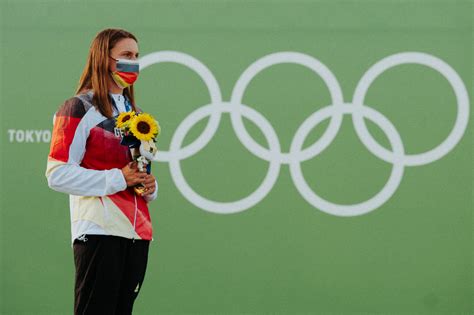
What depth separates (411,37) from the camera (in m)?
4.00

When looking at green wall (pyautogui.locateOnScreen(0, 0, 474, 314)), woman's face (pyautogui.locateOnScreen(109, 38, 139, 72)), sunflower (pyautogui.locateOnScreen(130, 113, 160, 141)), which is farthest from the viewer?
green wall (pyautogui.locateOnScreen(0, 0, 474, 314))

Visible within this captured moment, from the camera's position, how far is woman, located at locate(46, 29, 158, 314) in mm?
2484

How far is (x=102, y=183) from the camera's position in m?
2.48

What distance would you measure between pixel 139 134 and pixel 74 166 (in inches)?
9.1

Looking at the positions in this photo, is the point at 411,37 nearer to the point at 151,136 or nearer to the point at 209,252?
the point at 209,252

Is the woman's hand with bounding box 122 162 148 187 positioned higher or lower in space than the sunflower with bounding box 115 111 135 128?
lower

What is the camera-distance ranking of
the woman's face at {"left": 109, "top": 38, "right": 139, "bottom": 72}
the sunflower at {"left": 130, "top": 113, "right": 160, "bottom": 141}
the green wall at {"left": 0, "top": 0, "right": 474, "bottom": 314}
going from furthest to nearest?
the green wall at {"left": 0, "top": 0, "right": 474, "bottom": 314} < the woman's face at {"left": 109, "top": 38, "right": 139, "bottom": 72} < the sunflower at {"left": 130, "top": 113, "right": 160, "bottom": 141}

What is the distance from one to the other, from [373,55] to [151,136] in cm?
183

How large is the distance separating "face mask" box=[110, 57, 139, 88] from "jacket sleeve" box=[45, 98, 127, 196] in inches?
6.2

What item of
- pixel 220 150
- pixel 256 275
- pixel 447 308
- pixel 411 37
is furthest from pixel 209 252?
pixel 411 37

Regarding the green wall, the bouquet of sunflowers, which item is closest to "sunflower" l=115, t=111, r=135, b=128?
the bouquet of sunflowers

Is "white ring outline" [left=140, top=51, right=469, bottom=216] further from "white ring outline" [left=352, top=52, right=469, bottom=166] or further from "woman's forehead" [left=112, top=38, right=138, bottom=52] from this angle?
"woman's forehead" [left=112, top=38, right=138, bottom=52]

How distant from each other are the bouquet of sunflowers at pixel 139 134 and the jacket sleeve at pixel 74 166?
3.1 inches

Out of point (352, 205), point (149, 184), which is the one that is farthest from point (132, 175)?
point (352, 205)
